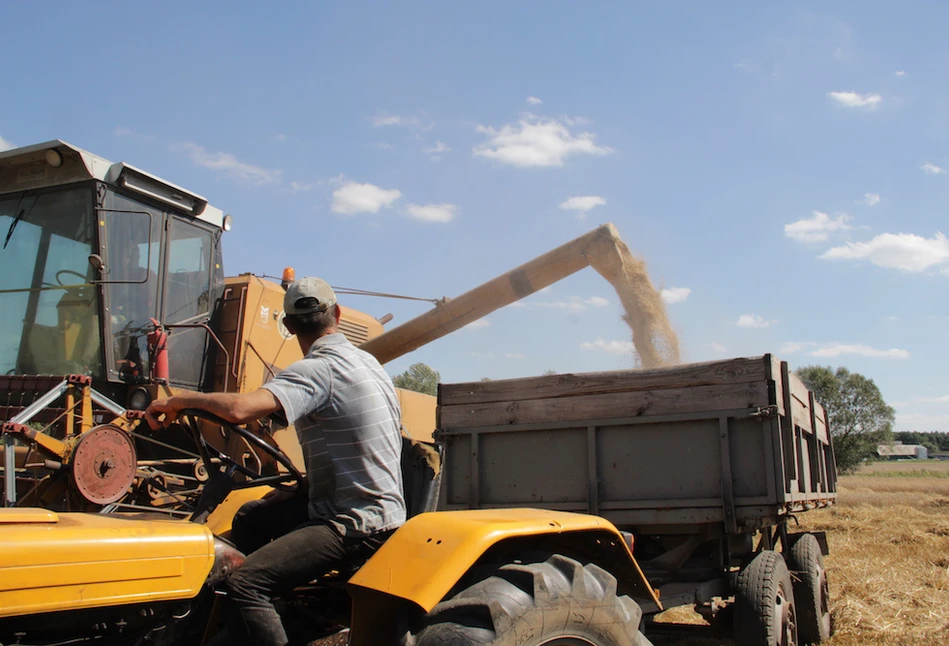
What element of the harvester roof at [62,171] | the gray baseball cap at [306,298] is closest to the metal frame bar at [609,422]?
the gray baseball cap at [306,298]

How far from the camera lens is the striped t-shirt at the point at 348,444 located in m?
2.56

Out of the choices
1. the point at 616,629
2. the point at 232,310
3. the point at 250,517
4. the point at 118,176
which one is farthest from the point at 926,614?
the point at 118,176

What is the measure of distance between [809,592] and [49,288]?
6451mm

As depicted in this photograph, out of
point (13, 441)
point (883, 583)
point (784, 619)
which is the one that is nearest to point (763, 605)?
point (784, 619)

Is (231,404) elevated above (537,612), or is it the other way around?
(231,404)

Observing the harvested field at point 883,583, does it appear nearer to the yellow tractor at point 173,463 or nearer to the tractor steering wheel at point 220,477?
the yellow tractor at point 173,463

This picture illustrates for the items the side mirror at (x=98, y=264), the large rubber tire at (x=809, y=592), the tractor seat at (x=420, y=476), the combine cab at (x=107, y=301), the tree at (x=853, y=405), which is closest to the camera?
the tractor seat at (x=420, y=476)

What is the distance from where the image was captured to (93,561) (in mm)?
2082

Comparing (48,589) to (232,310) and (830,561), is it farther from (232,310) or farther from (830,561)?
(830,561)

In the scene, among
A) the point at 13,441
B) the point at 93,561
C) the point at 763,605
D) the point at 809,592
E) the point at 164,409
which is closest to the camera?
the point at 93,561

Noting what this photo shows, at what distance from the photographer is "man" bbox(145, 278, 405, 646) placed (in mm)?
2355

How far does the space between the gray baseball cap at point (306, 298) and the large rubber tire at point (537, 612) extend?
3.55 feet

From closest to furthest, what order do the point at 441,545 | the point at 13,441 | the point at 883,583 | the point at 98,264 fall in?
the point at 441,545
the point at 13,441
the point at 98,264
the point at 883,583

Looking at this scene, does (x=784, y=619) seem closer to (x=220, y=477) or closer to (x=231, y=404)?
(x=220, y=477)
